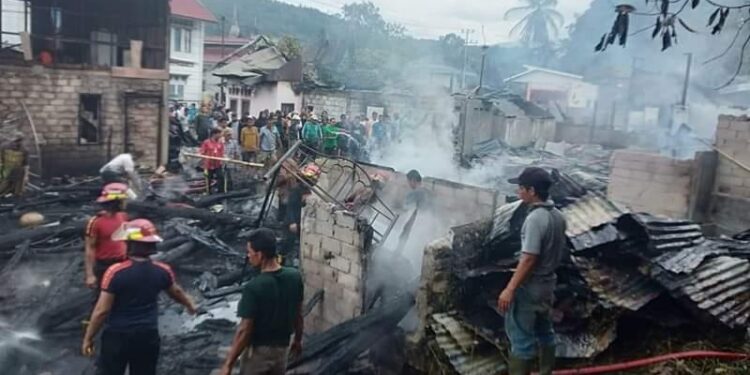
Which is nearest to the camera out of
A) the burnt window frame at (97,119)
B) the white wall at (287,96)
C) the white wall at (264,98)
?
the burnt window frame at (97,119)

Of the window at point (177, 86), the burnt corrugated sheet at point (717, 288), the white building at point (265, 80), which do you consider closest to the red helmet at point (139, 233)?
the burnt corrugated sheet at point (717, 288)

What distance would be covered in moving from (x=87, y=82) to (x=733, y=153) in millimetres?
15866

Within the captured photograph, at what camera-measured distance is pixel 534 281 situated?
15.0 ft

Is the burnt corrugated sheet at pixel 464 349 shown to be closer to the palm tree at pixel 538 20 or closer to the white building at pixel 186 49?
the white building at pixel 186 49

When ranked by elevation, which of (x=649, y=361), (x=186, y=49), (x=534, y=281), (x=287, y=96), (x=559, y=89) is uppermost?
(x=186, y=49)

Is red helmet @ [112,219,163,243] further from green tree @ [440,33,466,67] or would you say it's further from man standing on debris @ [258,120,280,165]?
green tree @ [440,33,466,67]

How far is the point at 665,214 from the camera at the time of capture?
29.8 ft

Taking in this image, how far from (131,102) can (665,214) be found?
14990mm

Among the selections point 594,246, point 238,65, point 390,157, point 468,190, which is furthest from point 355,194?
point 238,65

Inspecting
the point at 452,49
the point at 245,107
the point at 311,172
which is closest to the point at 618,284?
the point at 311,172

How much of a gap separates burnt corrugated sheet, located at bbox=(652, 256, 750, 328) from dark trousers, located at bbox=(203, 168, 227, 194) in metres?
10.7

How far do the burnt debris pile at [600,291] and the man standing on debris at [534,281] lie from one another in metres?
0.67

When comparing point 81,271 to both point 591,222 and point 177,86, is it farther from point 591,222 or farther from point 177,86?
point 177,86

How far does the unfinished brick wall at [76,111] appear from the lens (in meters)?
16.3
